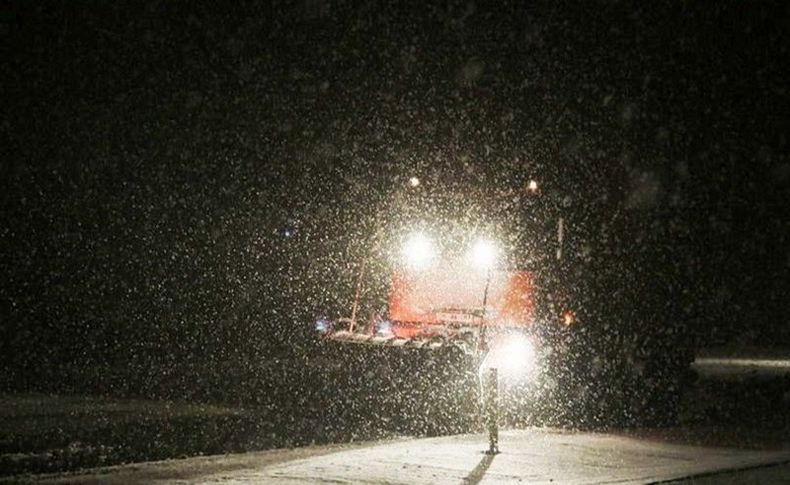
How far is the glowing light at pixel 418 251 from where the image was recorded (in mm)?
18406

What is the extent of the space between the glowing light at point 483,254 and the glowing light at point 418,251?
0.85 m

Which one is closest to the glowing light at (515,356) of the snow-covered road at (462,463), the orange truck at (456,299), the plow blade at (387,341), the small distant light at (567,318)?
the orange truck at (456,299)

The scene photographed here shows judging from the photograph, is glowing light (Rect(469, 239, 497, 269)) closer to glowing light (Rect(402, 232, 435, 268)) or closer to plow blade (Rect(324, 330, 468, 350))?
glowing light (Rect(402, 232, 435, 268))

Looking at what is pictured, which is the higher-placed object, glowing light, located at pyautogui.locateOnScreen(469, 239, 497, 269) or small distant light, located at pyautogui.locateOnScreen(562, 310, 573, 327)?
glowing light, located at pyautogui.locateOnScreen(469, 239, 497, 269)

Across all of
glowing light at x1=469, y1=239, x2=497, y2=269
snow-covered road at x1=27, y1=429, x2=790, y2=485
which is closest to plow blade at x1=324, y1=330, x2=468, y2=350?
glowing light at x1=469, y1=239, x2=497, y2=269

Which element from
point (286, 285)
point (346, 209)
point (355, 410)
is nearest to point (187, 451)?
point (355, 410)

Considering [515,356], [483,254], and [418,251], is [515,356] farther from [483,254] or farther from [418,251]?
[418,251]

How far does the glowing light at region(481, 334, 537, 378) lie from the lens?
17.5 meters

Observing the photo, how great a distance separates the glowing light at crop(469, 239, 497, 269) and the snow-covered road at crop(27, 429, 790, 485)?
5582 millimetres

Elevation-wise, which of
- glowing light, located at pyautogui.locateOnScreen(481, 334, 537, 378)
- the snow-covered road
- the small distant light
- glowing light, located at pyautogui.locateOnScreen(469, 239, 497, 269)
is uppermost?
glowing light, located at pyautogui.locateOnScreen(469, 239, 497, 269)

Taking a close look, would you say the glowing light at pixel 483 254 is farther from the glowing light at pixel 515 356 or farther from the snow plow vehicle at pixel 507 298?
the glowing light at pixel 515 356

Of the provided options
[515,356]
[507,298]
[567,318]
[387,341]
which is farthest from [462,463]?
[567,318]

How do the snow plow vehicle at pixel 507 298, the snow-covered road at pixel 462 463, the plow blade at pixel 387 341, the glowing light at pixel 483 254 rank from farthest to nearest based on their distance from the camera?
1. the glowing light at pixel 483 254
2. the snow plow vehicle at pixel 507 298
3. the plow blade at pixel 387 341
4. the snow-covered road at pixel 462 463

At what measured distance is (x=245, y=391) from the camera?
1683cm
